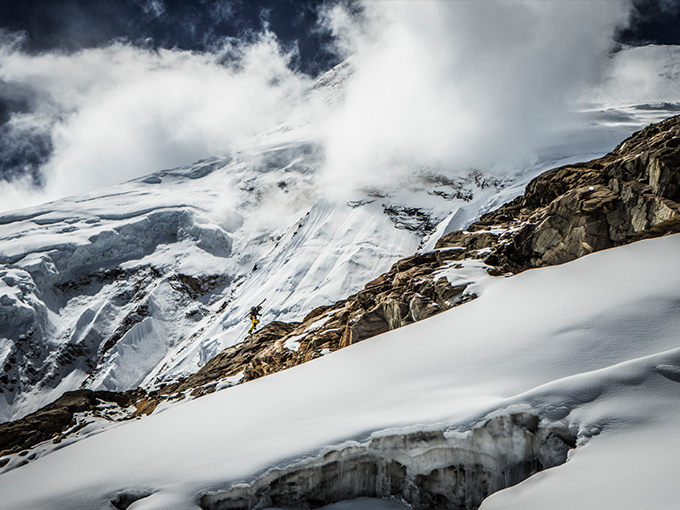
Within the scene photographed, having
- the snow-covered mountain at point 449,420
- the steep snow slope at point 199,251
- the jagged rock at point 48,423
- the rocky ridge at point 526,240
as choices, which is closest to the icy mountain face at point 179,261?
the steep snow slope at point 199,251

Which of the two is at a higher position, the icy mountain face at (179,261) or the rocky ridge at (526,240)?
the rocky ridge at (526,240)

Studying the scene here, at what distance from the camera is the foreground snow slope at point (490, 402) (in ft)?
16.0

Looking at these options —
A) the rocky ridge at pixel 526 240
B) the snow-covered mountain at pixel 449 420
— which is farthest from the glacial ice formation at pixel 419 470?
the rocky ridge at pixel 526 240

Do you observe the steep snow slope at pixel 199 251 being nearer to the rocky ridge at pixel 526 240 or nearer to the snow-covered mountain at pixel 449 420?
the rocky ridge at pixel 526 240

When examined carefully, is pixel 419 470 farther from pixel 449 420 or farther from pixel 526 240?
pixel 526 240

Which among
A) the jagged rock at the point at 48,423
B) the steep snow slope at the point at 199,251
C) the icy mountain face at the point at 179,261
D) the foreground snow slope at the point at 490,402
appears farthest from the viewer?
the icy mountain face at the point at 179,261

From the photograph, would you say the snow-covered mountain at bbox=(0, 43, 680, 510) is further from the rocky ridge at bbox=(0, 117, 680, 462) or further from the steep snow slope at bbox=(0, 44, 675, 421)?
the steep snow slope at bbox=(0, 44, 675, 421)

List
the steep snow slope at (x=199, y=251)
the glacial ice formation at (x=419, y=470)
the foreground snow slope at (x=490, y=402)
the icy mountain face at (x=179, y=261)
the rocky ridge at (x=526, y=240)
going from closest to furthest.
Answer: the foreground snow slope at (x=490, y=402) → the glacial ice formation at (x=419, y=470) → the rocky ridge at (x=526, y=240) → the steep snow slope at (x=199, y=251) → the icy mountain face at (x=179, y=261)

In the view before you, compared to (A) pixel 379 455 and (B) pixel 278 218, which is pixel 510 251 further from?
(B) pixel 278 218

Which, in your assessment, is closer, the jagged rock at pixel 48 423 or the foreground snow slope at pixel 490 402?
the foreground snow slope at pixel 490 402

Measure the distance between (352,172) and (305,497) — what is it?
269 ft

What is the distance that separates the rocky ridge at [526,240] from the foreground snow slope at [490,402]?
2.57 metres

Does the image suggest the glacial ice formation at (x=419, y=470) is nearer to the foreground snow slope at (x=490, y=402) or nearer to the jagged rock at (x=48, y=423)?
the foreground snow slope at (x=490, y=402)

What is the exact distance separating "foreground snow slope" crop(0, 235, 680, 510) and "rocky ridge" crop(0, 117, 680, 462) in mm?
2569
